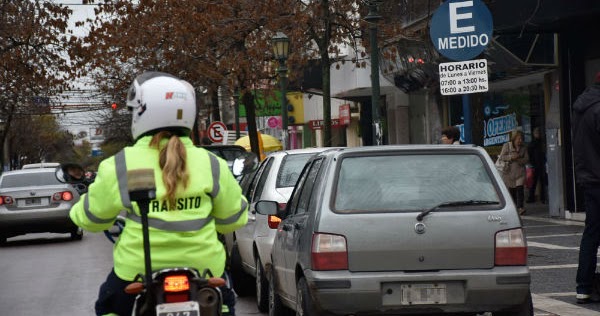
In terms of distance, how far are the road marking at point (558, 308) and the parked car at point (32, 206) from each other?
13.9 metres

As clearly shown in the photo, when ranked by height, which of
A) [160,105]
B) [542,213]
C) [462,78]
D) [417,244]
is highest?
[462,78]

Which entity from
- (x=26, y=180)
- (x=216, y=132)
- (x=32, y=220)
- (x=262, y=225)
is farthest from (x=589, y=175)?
(x=216, y=132)

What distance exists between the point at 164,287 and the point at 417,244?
10.5 ft

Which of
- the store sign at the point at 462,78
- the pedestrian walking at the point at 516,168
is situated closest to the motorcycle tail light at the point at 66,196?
the pedestrian walking at the point at 516,168

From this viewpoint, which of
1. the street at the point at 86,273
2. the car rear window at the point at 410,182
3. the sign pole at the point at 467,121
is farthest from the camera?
the sign pole at the point at 467,121

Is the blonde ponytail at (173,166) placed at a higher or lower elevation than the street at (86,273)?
higher

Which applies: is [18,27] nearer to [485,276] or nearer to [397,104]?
[397,104]

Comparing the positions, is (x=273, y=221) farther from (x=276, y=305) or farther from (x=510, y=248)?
(x=510, y=248)

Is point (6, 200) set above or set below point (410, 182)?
below

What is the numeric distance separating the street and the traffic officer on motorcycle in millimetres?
5374

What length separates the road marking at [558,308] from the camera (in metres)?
9.74

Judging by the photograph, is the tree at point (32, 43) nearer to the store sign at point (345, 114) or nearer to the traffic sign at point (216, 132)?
the traffic sign at point (216, 132)

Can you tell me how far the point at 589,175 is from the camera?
9.98 meters

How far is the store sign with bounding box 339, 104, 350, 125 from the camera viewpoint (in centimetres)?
4825
